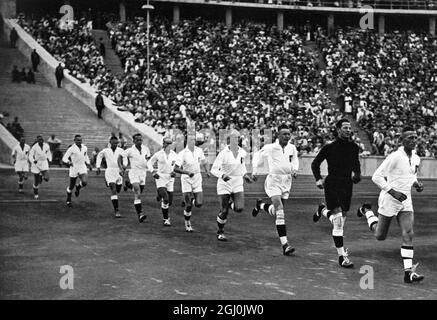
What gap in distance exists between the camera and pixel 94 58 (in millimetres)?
38656

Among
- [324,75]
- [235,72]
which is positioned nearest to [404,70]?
[324,75]

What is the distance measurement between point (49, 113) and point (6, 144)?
440cm

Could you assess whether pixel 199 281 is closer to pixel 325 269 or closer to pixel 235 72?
pixel 325 269

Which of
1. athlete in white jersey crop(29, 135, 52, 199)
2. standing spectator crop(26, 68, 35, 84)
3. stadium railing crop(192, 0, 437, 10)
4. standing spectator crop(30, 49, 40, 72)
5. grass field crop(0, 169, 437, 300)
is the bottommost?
grass field crop(0, 169, 437, 300)

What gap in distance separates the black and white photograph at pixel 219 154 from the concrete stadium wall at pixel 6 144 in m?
0.06

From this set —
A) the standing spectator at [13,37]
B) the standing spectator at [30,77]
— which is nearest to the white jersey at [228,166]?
the standing spectator at [30,77]

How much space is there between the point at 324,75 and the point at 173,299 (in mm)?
36117

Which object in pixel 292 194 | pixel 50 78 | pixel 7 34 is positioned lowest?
pixel 292 194

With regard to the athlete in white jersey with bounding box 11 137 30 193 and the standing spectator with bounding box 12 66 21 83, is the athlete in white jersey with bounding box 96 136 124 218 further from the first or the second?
the standing spectator with bounding box 12 66 21 83

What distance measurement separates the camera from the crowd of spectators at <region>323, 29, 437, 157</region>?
123 ft

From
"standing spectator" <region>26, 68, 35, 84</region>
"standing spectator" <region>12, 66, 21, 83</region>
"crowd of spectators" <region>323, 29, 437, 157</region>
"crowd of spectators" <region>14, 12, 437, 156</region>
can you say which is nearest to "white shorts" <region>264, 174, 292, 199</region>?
"crowd of spectators" <region>14, 12, 437, 156</region>

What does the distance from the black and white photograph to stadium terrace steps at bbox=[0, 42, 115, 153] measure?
0.36ft
